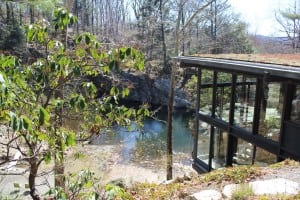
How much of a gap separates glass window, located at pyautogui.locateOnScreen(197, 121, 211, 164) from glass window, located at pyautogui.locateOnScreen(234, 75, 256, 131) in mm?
1499

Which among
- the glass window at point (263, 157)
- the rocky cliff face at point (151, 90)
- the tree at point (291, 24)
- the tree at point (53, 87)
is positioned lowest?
the rocky cliff face at point (151, 90)

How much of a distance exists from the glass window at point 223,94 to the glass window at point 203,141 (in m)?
0.74

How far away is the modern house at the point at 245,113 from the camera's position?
23.1 feet

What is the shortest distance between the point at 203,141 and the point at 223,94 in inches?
69.0

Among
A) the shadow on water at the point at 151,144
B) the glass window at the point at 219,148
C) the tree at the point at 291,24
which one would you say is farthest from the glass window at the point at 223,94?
the tree at the point at 291,24

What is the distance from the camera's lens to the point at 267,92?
790cm

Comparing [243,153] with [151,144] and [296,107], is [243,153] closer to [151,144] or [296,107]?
[296,107]

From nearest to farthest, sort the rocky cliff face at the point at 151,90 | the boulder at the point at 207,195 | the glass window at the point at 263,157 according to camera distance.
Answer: the boulder at the point at 207,195, the glass window at the point at 263,157, the rocky cliff face at the point at 151,90

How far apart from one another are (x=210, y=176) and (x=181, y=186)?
521mm

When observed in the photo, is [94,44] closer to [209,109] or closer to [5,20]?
[209,109]

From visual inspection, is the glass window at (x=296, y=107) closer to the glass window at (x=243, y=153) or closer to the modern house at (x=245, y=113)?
the modern house at (x=245, y=113)

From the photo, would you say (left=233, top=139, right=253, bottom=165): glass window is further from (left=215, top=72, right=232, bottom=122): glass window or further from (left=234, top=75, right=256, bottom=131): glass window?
(left=215, top=72, right=232, bottom=122): glass window

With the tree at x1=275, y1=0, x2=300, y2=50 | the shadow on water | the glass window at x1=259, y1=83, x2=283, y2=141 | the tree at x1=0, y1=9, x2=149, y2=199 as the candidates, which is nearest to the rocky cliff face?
the shadow on water

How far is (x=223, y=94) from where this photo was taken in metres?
9.80
